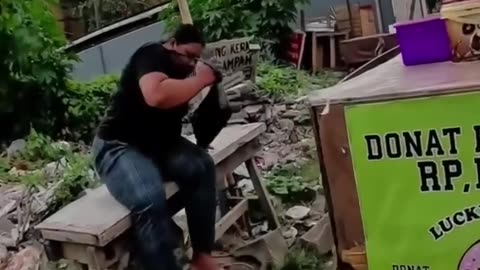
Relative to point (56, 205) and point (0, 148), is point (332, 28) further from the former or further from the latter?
point (56, 205)

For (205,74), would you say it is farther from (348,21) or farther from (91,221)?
(348,21)

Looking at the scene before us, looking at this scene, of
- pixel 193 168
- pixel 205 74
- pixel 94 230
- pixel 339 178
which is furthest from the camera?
pixel 193 168

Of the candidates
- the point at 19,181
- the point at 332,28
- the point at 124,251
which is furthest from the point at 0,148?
the point at 332,28

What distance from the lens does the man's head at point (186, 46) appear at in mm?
3408

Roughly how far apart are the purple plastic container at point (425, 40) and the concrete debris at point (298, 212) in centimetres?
252

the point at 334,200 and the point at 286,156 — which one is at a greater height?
the point at 334,200

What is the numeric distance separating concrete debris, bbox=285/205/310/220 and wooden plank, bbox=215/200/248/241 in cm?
36

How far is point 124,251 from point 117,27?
750cm

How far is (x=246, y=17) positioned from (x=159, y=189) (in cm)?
644

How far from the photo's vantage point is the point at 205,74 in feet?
11.1

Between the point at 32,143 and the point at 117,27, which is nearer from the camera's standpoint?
the point at 32,143

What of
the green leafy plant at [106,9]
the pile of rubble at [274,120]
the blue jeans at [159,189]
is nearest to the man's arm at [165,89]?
the blue jeans at [159,189]

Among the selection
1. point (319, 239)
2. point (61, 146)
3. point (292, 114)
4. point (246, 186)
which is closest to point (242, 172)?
point (246, 186)

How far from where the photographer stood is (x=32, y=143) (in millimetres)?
6188
